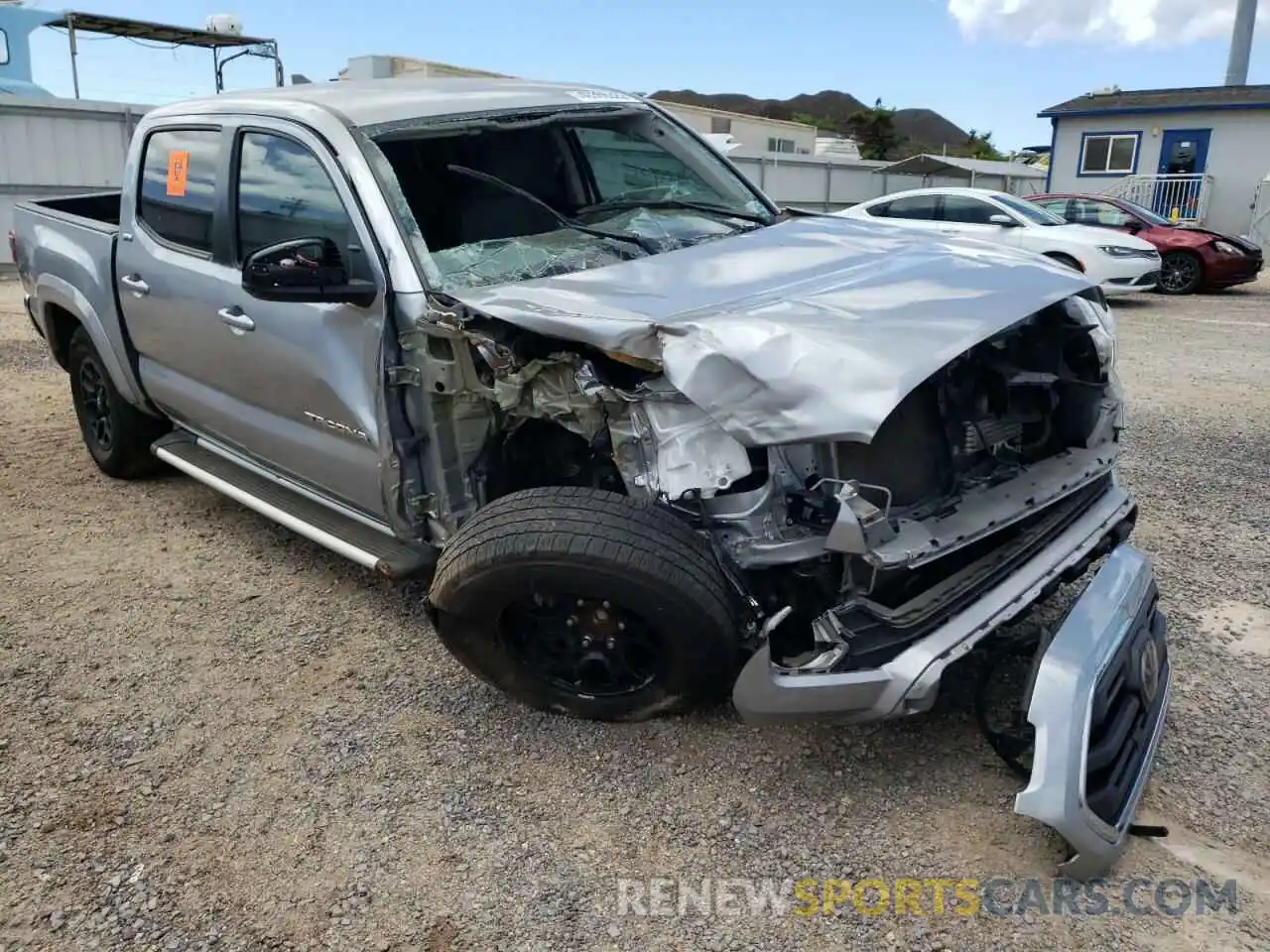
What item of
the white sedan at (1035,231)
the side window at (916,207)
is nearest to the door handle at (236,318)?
the white sedan at (1035,231)

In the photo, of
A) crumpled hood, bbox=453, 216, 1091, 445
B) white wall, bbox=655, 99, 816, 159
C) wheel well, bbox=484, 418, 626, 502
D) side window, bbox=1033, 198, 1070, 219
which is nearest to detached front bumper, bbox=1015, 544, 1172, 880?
crumpled hood, bbox=453, 216, 1091, 445

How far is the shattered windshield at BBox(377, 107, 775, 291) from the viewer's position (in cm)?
349

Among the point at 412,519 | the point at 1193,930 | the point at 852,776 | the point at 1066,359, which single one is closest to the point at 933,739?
the point at 852,776

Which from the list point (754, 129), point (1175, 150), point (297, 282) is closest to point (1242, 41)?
point (1175, 150)

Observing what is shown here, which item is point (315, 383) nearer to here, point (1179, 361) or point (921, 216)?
point (1179, 361)

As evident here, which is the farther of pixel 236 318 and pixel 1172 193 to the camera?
pixel 1172 193

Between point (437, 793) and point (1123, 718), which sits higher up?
point (1123, 718)

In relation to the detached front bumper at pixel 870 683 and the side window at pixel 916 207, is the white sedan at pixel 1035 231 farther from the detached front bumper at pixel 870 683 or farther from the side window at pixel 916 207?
the detached front bumper at pixel 870 683

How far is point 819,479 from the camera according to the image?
8.77 ft

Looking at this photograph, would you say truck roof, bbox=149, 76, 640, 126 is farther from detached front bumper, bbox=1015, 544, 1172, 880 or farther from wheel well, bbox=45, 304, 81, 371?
detached front bumper, bbox=1015, 544, 1172, 880

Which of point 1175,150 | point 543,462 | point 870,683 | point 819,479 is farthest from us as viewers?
point 1175,150

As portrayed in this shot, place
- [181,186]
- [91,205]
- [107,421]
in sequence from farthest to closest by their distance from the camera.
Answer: [91,205] < [107,421] < [181,186]
